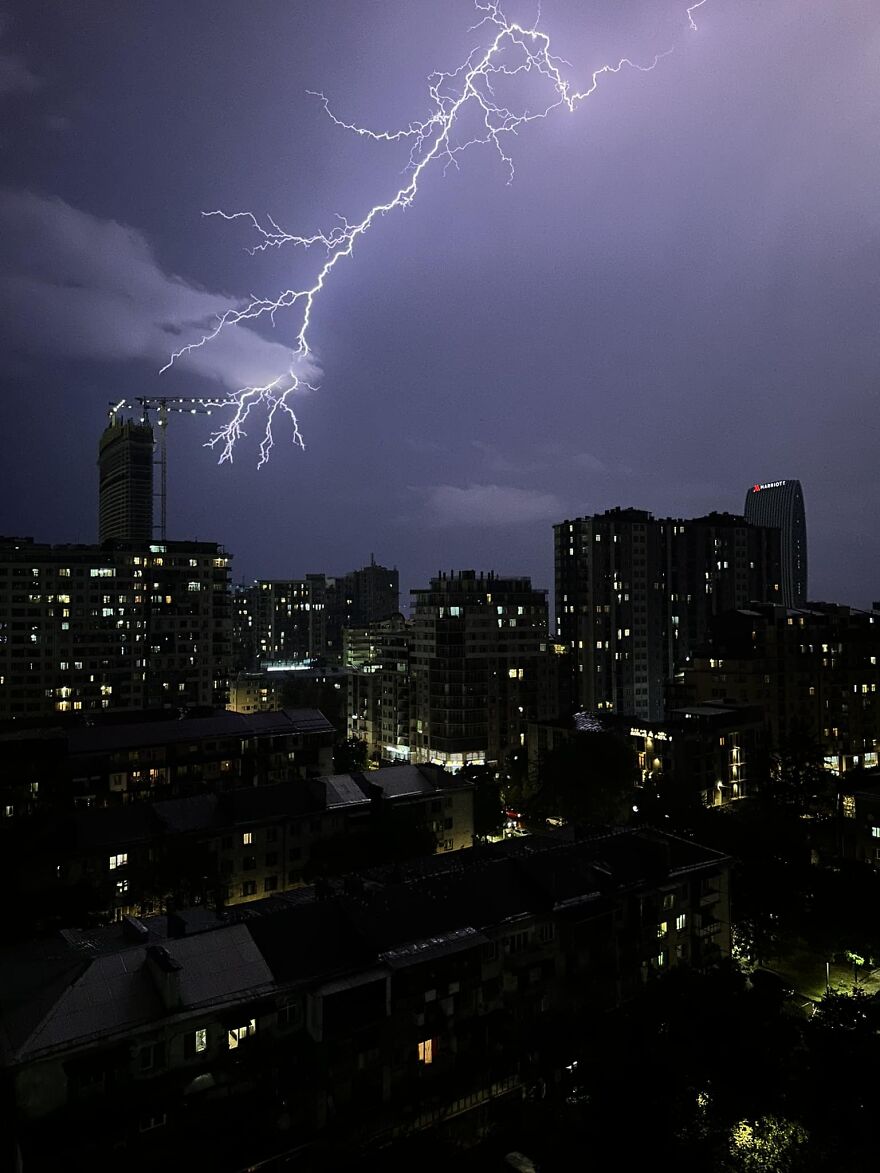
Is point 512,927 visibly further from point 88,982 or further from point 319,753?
point 319,753

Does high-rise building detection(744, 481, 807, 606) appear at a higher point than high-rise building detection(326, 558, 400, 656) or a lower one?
higher

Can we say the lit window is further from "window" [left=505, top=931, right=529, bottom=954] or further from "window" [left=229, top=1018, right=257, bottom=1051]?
"window" [left=229, top=1018, right=257, bottom=1051]

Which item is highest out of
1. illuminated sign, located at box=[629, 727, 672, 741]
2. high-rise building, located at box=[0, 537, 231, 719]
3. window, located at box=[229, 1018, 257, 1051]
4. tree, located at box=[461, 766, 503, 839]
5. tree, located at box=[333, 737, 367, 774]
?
high-rise building, located at box=[0, 537, 231, 719]

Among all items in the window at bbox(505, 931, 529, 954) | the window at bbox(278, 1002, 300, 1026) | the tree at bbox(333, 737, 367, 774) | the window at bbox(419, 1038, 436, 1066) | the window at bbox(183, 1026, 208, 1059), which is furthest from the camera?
the tree at bbox(333, 737, 367, 774)

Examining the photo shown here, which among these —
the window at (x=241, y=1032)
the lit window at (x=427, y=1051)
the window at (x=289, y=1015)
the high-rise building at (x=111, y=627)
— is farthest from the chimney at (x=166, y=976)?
the high-rise building at (x=111, y=627)

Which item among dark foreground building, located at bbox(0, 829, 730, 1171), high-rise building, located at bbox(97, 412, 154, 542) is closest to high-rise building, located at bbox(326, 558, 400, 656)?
high-rise building, located at bbox(97, 412, 154, 542)

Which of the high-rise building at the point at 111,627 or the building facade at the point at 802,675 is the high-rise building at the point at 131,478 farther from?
the building facade at the point at 802,675

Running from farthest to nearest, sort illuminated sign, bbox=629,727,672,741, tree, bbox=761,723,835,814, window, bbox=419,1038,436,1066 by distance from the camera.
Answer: illuminated sign, bbox=629,727,672,741
tree, bbox=761,723,835,814
window, bbox=419,1038,436,1066

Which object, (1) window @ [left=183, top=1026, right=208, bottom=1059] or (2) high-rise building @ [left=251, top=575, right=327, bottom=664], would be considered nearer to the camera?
(1) window @ [left=183, top=1026, right=208, bottom=1059]
